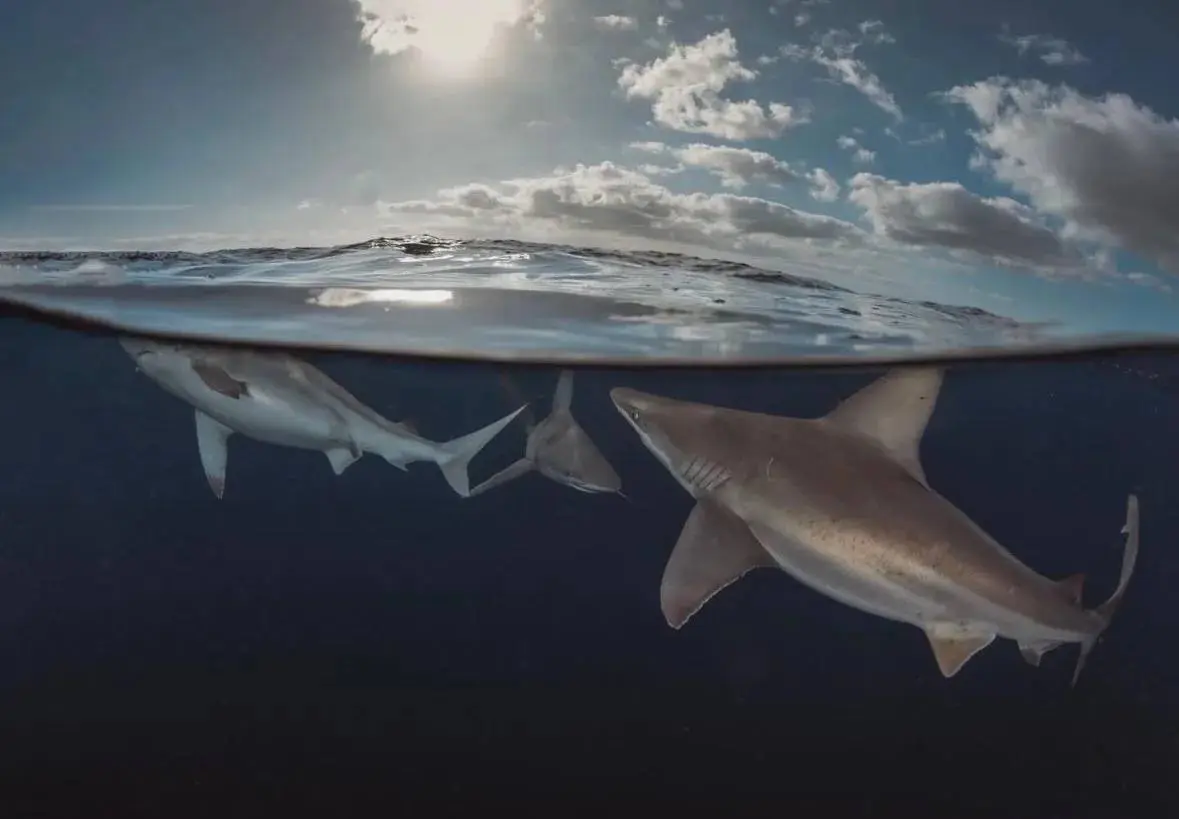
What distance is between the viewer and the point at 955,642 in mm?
2936

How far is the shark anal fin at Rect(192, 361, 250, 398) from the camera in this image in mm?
4039

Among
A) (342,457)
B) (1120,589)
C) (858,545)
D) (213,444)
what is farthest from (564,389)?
(1120,589)

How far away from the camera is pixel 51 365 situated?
547cm

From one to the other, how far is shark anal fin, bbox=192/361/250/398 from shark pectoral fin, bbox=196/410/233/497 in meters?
0.21

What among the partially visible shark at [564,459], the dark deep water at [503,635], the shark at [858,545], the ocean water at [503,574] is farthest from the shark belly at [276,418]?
the shark at [858,545]

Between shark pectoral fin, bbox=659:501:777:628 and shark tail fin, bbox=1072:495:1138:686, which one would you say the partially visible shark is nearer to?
shark pectoral fin, bbox=659:501:777:628

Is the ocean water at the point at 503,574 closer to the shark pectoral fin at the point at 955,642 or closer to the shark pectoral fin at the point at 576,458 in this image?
the shark pectoral fin at the point at 576,458

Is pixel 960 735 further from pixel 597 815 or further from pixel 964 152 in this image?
pixel 964 152

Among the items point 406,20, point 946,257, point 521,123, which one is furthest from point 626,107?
point 946,257

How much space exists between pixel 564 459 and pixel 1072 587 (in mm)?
2177

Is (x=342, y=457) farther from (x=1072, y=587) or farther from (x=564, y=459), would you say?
(x=1072, y=587)

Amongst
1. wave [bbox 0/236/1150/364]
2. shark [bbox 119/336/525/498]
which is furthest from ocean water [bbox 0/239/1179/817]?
shark [bbox 119/336/525/498]

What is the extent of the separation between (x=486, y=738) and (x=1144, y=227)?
4.15 metres

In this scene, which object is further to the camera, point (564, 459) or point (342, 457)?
point (342, 457)
